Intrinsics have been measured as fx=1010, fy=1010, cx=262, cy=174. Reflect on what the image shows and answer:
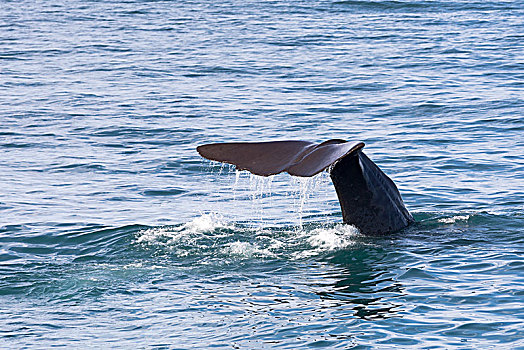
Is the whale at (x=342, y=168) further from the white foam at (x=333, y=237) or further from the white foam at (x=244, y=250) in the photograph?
the white foam at (x=244, y=250)

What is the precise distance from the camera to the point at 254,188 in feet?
41.1

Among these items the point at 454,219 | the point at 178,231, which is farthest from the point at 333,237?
the point at 178,231

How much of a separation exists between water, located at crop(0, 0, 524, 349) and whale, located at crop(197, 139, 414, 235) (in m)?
0.20

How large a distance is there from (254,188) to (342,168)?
192 inches

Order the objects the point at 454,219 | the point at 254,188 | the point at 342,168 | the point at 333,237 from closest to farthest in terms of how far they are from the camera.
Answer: the point at 342,168 < the point at 333,237 < the point at 454,219 < the point at 254,188

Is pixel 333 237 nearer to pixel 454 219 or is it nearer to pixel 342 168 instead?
pixel 342 168

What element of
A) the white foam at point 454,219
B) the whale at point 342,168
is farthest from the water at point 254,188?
the whale at point 342,168

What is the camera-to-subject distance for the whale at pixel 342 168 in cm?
695

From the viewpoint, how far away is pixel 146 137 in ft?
49.6

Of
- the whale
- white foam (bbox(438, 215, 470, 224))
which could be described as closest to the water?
white foam (bbox(438, 215, 470, 224))

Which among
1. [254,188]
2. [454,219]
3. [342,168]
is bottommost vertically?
[254,188]

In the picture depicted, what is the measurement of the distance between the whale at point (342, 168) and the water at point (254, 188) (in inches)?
8.0

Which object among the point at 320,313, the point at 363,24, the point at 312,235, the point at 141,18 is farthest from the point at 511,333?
the point at 141,18

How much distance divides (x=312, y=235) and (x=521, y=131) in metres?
6.61
